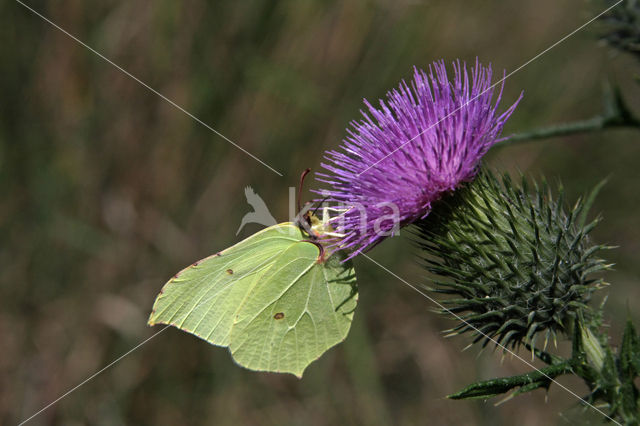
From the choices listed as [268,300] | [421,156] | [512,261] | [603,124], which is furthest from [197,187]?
[603,124]

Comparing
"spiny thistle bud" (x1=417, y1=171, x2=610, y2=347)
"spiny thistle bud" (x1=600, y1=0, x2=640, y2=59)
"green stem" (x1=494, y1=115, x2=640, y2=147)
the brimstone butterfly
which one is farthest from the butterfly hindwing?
"spiny thistle bud" (x1=600, y1=0, x2=640, y2=59)

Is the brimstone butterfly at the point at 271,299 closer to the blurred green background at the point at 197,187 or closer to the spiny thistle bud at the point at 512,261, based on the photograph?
the spiny thistle bud at the point at 512,261

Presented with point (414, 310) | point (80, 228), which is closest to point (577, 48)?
point (414, 310)

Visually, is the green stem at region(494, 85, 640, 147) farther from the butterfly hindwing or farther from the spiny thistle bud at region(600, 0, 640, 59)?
the butterfly hindwing

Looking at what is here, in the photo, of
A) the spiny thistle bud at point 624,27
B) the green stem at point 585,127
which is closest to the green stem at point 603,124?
the green stem at point 585,127

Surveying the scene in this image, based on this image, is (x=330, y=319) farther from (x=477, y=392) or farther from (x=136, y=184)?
(x=136, y=184)
